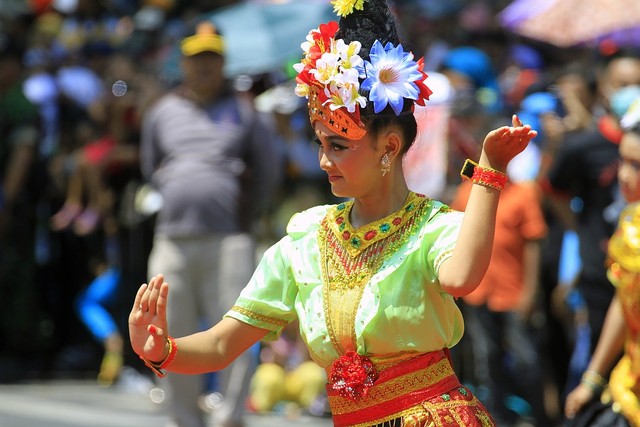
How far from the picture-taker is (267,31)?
39.4 feet

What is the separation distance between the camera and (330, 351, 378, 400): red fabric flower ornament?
3975mm

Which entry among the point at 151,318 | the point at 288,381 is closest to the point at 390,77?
the point at 151,318

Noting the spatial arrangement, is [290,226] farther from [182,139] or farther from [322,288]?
[182,139]

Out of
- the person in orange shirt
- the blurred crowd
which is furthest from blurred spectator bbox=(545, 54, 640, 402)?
the person in orange shirt

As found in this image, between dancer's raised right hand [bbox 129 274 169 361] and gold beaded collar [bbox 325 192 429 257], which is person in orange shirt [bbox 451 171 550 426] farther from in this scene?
dancer's raised right hand [bbox 129 274 169 361]

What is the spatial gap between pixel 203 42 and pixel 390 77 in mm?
4309

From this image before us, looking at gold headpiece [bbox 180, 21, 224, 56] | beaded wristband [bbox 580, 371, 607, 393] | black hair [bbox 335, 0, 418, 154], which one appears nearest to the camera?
black hair [bbox 335, 0, 418, 154]

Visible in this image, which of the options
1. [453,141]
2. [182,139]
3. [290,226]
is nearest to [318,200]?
[453,141]

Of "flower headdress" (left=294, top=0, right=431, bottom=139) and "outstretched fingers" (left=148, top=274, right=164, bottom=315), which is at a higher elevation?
"flower headdress" (left=294, top=0, right=431, bottom=139)

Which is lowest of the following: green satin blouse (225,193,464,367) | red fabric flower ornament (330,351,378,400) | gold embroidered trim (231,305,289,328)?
red fabric flower ornament (330,351,378,400)

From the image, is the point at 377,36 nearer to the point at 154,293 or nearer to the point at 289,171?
the point at 154,293

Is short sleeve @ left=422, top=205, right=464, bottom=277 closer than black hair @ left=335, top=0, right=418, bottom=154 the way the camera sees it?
Yes

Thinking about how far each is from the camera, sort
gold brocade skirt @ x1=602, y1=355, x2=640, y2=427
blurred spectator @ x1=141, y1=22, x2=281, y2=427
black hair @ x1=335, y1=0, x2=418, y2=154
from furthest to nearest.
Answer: blurred spectator @ x1=141, y1=22, x2=281, y2=427, gold brocade skirt @ x1=602, y1=355, x2=640, y2=427, black hair @ x1=335, y1=0, x2=418, y2=154

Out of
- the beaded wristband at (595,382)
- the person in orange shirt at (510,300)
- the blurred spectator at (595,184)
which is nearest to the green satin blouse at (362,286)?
the beaded wristband at (595,382)
